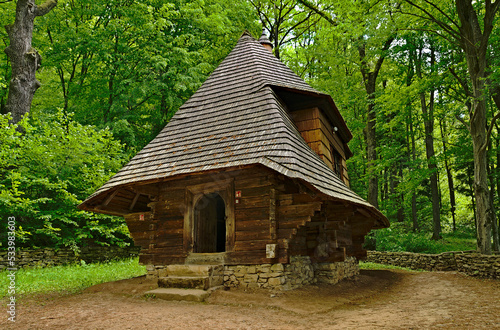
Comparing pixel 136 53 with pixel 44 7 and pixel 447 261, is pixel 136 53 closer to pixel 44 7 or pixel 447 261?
pixel 44 7

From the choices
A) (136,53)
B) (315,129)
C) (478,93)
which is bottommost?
(315,129)

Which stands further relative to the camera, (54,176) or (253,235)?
(54,176)

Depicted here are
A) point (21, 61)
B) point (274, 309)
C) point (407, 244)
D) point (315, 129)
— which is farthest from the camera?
point (407, 244)

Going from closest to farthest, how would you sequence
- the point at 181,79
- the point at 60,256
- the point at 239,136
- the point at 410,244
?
1. the point at 239,136
2. the point at 60,256
3. the point at 181,79
4. the point at 410,244

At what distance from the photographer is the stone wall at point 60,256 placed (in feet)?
42.0

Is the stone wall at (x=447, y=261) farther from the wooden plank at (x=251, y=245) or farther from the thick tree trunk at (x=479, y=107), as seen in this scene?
the wooden plank at (x=251, y=245)

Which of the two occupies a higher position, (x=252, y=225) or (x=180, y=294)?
(x=252, y=225)

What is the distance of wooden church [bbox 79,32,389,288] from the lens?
7746mm

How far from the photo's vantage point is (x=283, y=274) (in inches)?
302

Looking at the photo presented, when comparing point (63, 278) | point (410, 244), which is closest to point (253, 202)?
point (63, 278)

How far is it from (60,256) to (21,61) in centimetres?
846

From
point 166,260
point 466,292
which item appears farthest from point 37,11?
point 466,292

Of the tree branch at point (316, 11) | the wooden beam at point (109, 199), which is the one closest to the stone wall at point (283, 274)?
the wooden beam at point (109, 199)

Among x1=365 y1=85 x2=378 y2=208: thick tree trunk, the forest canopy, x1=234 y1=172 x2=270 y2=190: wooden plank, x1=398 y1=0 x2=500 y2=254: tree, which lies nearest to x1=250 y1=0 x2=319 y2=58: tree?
the forest canopy
